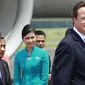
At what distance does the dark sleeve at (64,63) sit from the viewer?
2.00m

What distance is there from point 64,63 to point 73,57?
6 cm

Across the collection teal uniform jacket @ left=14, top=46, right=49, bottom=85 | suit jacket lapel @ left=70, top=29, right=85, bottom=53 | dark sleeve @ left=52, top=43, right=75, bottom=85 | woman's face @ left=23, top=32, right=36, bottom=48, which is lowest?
teal uniform jacket @ left=14, top=46, right=49, bottom=85

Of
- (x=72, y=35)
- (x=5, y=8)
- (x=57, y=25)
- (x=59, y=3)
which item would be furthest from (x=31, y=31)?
(x=57, y=25)

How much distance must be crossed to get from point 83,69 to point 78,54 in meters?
0.09

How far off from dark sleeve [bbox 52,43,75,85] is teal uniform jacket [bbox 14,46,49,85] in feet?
3.30

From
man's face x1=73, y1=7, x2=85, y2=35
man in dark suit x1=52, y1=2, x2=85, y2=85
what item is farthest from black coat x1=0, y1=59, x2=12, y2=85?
man's face x1=73, y1=7, x2=85, y2=35

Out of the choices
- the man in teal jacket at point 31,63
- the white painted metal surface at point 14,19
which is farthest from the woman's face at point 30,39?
the white painted metal surface at point 14,19

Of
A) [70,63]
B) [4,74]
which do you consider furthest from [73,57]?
[4,74]

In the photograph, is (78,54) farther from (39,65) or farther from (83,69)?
(39,65)

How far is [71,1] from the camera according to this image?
596 cm

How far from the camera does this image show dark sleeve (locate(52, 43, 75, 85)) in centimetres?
200

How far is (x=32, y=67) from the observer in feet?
9.93

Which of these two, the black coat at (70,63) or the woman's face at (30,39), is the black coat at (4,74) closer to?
the woman's face at (30,39)

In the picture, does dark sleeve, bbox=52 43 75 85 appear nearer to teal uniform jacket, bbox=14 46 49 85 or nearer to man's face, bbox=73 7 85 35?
man's face, bbox=73 7 85 35
